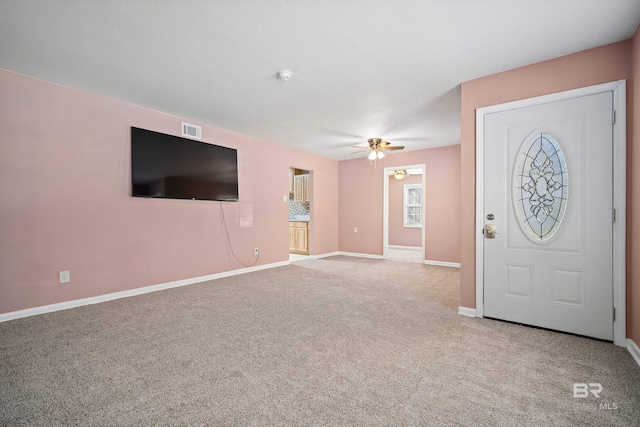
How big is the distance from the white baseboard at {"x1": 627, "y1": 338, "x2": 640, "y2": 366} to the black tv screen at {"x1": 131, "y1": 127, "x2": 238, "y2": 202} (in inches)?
196

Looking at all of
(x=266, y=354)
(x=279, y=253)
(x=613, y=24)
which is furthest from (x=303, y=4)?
(x=279, y=253)

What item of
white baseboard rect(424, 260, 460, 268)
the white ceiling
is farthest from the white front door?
white baseboard rect(424, 260, 460, 268)

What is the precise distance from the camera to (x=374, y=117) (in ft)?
14.1

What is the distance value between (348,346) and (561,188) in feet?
7.85

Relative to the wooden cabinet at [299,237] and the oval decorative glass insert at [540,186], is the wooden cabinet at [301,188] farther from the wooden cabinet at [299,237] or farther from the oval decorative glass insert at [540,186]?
the oval decorative glass insert at [540,186]

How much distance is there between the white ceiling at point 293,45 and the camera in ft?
6.72

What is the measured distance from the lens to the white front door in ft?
8.04

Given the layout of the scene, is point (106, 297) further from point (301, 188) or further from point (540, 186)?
point (301, 188)

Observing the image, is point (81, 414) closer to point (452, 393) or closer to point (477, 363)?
point (452, 393)

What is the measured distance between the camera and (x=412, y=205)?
9258mm

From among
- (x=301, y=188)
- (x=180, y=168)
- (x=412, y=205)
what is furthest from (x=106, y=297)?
(x=412, y=205)

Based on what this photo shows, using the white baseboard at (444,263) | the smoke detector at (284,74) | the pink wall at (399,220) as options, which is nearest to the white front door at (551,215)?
the smoke detector at (284,74)

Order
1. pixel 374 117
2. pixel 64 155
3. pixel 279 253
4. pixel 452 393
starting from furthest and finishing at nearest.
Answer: pixel 279 253
pixel 374 117
pixel 64 155
pixel 452 393

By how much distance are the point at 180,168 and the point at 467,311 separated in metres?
4.19
